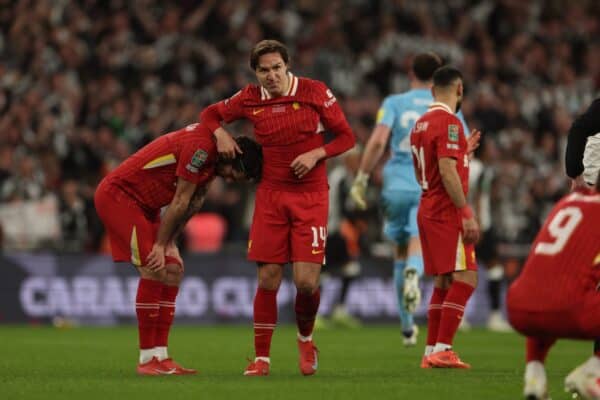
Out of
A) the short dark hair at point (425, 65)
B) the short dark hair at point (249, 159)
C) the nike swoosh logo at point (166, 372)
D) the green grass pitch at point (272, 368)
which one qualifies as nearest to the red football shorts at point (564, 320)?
the green grass pitch at point (272, 368)

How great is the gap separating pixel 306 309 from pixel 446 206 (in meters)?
1.42

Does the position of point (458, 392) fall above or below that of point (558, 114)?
below

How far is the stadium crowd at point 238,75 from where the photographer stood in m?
19.9

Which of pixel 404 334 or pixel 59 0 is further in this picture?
pixel 59 0

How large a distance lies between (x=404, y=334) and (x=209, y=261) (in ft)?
20.6

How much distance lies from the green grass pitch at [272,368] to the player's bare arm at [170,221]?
2.75 ft

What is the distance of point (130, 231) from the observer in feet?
31.2

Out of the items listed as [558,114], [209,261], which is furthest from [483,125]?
[209,261]

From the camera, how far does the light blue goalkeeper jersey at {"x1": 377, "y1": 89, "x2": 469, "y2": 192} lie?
12.9 metres

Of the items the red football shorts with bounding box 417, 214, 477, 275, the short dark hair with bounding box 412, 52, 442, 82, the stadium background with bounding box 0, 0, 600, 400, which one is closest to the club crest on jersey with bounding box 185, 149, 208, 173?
the red football shorts with bounding box 417, 214, 477, 275

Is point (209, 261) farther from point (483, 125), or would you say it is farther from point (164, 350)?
point (164, 350)

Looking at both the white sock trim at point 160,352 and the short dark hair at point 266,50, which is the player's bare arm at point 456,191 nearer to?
the short dark hair at point 266,50

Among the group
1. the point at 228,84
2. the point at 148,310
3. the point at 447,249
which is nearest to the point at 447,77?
the point at 447,249

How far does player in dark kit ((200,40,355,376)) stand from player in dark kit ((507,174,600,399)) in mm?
2507
